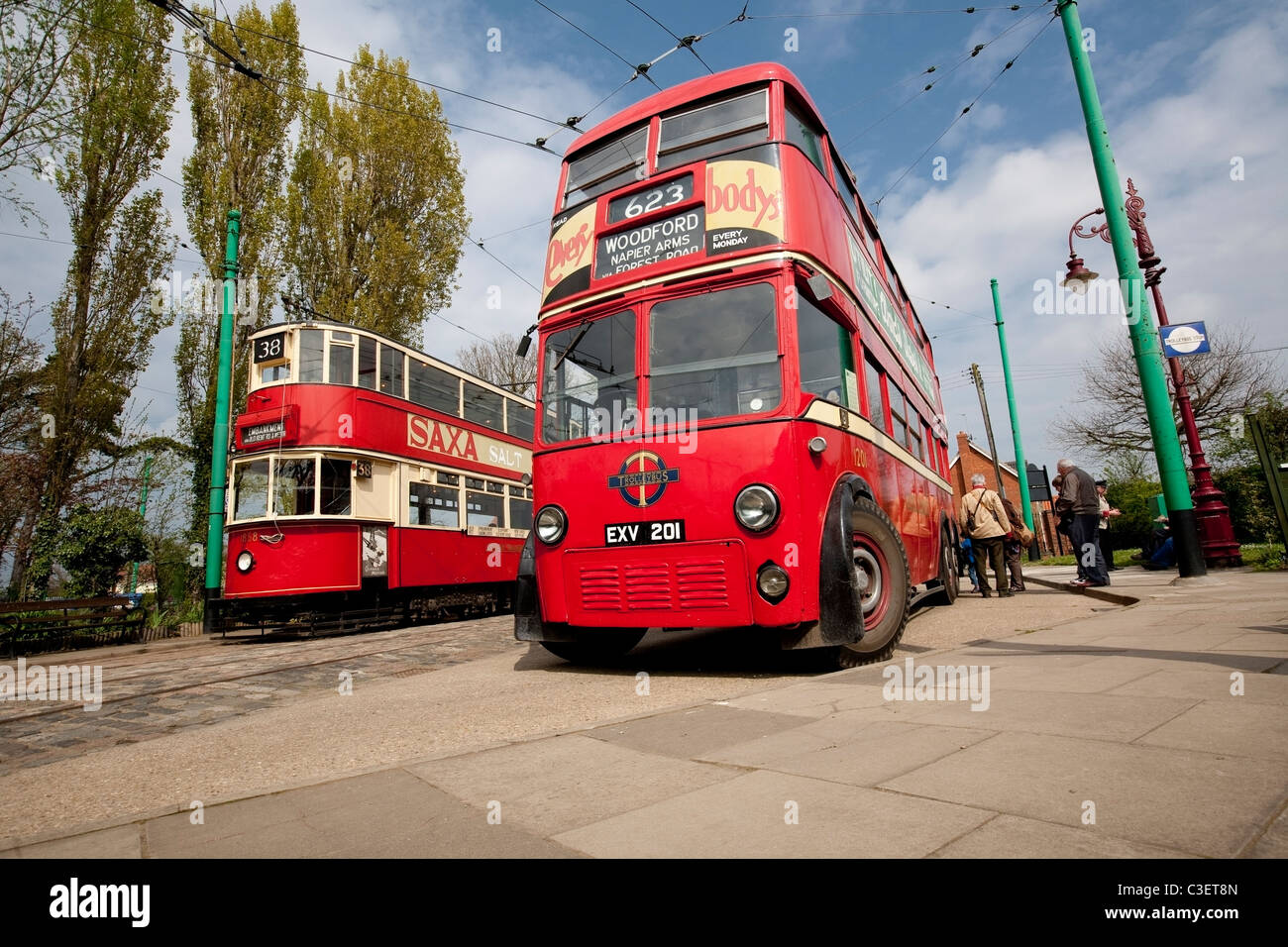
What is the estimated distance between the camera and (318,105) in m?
20.3

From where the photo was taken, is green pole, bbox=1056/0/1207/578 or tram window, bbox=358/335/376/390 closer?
green pole, bbox=1056/0/1207/578

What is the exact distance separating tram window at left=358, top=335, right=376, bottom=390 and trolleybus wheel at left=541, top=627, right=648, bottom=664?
26.1ft

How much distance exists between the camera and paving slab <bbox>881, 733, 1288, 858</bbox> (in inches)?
67.7

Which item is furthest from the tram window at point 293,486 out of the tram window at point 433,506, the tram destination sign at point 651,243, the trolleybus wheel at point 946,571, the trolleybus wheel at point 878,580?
the trolleybus wheel at point 946,571

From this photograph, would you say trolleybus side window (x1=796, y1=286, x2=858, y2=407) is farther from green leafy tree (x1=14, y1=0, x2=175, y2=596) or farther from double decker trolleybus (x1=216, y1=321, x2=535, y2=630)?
green leafy tree (x1=14, y1=0, x2=175, y2=596)

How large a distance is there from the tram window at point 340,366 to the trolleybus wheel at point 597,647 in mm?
7853

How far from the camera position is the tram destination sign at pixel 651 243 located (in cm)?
537

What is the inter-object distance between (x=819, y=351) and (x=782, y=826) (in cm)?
396

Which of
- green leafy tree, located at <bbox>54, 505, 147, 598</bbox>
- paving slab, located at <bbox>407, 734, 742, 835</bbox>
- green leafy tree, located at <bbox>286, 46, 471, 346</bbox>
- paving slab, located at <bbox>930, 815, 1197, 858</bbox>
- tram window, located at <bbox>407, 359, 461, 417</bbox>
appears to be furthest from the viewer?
green leafy tree, located at <bbox>286, 46, 471, 346</bbox>

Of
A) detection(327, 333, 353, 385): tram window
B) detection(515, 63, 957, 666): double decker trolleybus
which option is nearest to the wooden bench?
detection(327, 333, 353, 385): tram window

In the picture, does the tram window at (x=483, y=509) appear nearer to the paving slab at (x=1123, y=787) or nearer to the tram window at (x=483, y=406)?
the tram window at (x=483, y=406)
